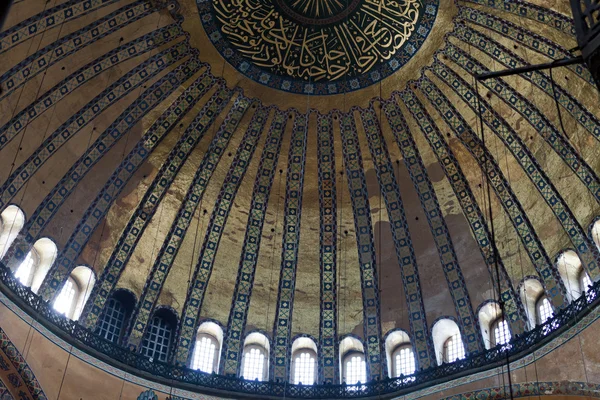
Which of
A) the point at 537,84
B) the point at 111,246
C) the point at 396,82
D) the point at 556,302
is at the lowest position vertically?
the point at 556,302

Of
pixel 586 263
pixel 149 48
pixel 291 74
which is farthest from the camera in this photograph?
pixel 291 74

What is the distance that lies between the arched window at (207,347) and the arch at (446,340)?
446 centimetres

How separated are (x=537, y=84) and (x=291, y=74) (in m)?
5.07

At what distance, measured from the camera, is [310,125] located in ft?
56.9

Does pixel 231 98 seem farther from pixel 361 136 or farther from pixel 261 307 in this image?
pixel 261 307

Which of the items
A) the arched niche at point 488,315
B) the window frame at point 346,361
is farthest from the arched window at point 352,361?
the arched niche at point 488,315

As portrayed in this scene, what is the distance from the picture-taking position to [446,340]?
16359 millimetres

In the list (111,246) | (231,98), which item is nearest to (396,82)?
(231,98)

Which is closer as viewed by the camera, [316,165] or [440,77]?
[440,77]

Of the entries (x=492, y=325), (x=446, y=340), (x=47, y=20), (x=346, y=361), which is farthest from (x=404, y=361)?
(x=47, y=20)

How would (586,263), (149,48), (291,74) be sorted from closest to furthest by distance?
(586,263)
(149,48)
(291,74)

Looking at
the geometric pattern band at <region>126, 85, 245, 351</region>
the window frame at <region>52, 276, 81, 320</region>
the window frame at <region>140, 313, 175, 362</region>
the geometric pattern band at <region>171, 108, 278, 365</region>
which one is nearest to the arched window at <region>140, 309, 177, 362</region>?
the window frame at <region>140, 313, 175, 362</region>

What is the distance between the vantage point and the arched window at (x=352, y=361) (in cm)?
1644

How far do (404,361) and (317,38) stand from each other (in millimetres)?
6935
